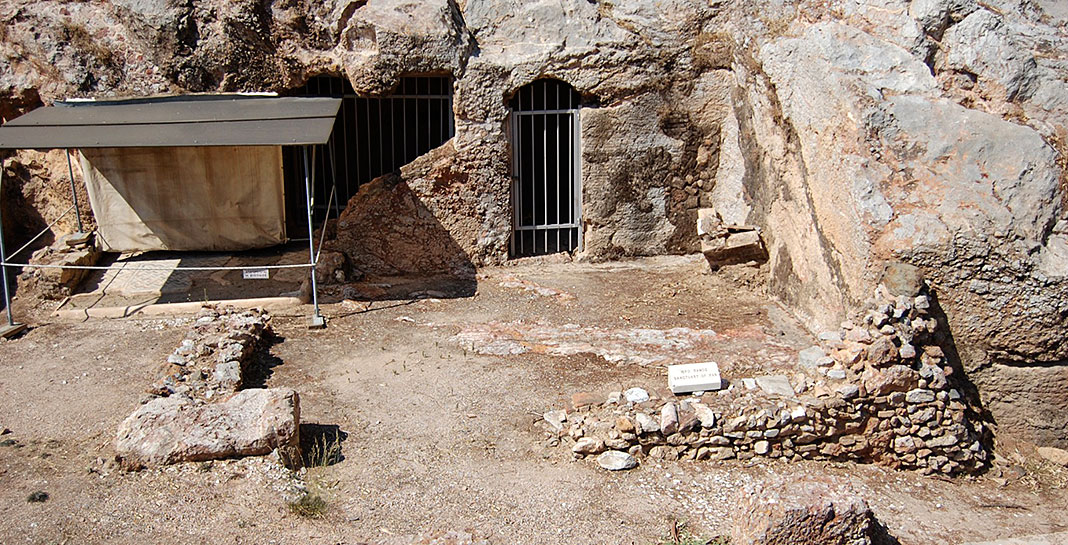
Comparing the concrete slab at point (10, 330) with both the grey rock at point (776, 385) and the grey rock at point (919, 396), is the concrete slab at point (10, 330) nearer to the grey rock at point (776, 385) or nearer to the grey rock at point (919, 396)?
the grey rock at point (776, 385)

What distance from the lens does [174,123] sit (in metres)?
9.53

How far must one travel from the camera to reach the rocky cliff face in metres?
7.54

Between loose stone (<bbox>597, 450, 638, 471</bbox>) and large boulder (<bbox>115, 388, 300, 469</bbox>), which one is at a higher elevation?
large boulder (<bbox>115, 388, 300, 469</bbox>)

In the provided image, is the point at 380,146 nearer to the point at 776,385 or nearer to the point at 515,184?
the point at 515,184

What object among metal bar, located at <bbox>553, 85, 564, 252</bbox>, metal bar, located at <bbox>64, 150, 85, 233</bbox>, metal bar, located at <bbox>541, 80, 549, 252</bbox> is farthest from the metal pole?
metal bar, located at <bbox>553, 85, 564, 252</bbox>

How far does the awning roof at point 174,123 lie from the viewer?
9180 millimetres

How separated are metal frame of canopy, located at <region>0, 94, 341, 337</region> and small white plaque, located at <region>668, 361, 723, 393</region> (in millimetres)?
3961

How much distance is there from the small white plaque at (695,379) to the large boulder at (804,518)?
5.90 feet

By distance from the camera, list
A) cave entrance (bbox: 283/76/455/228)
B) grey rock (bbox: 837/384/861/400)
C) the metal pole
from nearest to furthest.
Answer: grey rock (bbox: 837/384/861/400)
the metal pole
cave entrance (bbox: 283/76/455/228)

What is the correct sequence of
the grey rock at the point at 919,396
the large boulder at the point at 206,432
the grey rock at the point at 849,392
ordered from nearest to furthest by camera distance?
the large boulder at the point at 206,432 → the grey rock at the point at 849,392 → the grey rock at the point at 919,396

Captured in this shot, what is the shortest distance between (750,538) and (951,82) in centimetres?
517

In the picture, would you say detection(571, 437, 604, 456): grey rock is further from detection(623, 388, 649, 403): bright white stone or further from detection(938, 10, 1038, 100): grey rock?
detection(938, 10, 1038, 100): grey rock

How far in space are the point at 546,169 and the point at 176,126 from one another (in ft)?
14.3

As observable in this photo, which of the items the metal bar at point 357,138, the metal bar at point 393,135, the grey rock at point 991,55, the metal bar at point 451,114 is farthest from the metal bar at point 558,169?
the grey rock at point 991,55
